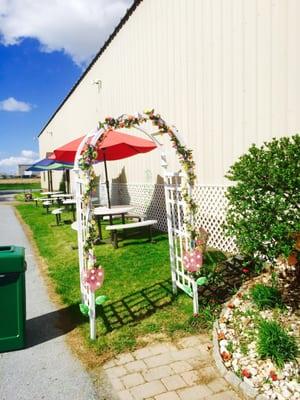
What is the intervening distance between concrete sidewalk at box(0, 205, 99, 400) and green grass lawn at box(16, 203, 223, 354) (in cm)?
38

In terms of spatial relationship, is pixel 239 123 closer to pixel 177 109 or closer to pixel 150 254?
pixel 177 109

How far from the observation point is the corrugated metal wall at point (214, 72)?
6730 millimetres

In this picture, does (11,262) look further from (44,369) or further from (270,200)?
(270,200)

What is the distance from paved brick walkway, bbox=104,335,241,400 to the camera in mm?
3566

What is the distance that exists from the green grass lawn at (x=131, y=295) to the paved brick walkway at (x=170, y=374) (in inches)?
11.7

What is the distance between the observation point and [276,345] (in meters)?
3.73

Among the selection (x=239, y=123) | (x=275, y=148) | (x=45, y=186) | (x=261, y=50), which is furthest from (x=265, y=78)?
(x=45, y=186)

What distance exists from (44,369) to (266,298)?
278 cm

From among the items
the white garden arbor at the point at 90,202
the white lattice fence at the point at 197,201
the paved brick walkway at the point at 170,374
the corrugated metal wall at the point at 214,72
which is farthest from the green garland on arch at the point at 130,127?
the corrugated metal wall at the point at 214,72

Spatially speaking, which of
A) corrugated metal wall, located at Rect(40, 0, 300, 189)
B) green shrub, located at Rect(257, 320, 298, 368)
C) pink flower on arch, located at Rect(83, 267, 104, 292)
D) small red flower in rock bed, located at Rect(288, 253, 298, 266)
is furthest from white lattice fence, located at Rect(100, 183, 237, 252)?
pink flower on arch, located at Rect(83, 267, 104, 292)

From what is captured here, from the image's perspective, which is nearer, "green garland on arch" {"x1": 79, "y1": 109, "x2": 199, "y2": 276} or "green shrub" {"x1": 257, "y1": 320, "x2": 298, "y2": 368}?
"green shrub" {"x1": 257, "y1": 320, "x2": 298, "y2": 368}

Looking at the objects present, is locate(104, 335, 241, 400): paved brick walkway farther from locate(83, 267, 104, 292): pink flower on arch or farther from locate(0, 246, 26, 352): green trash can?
locate(0, 246, 26, 352): green trash can

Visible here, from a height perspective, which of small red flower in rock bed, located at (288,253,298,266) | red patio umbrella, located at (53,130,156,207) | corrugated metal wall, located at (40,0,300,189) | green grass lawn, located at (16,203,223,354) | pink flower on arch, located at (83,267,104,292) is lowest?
green grass lawn, located at (16,203,223,354)

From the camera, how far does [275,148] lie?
430 centimetres
